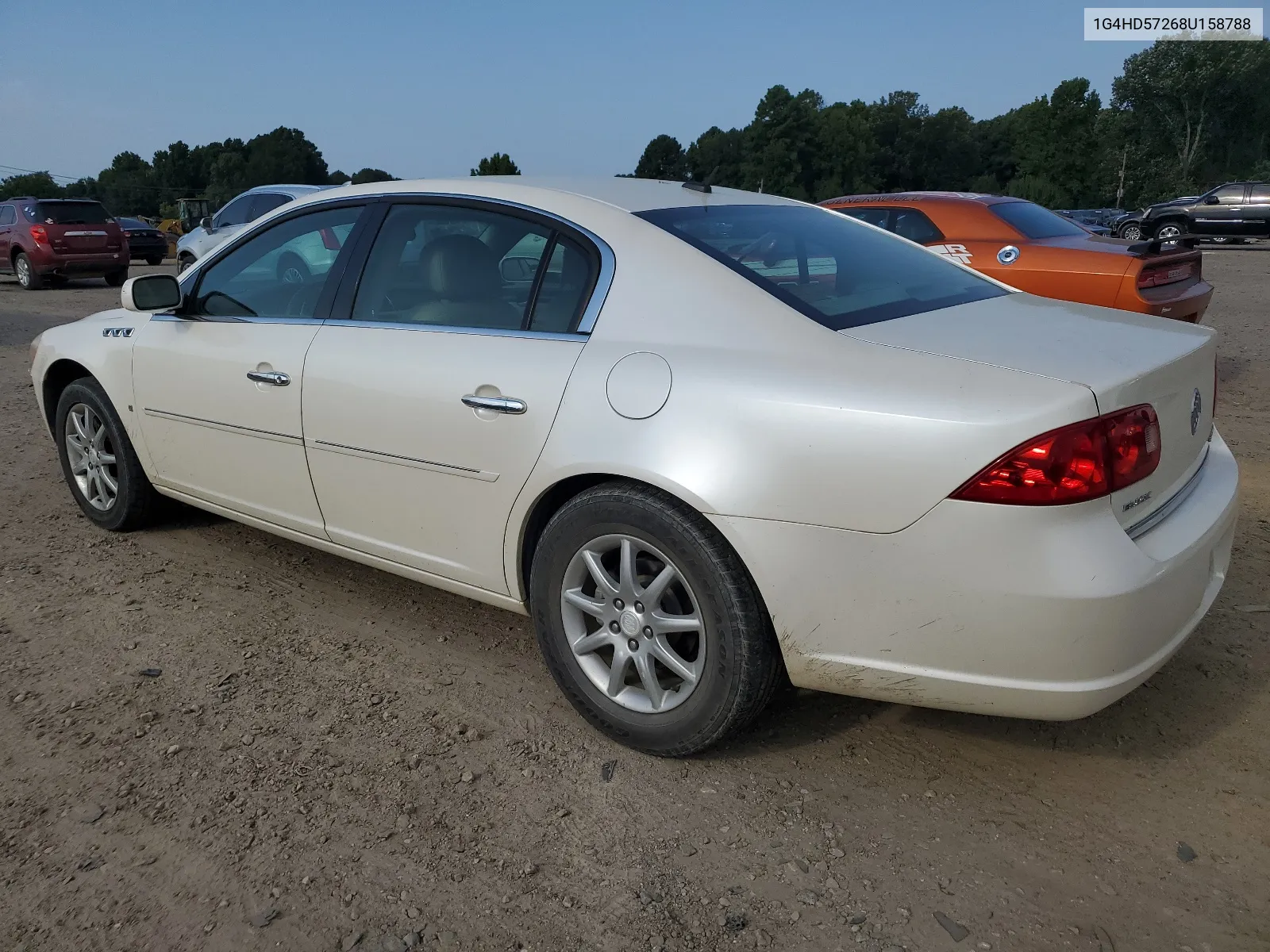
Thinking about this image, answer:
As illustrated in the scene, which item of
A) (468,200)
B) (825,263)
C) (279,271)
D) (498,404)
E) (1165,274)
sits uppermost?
(468,200)

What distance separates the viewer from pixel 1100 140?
253 feet

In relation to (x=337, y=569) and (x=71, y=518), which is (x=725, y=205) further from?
(x=71, y=518)

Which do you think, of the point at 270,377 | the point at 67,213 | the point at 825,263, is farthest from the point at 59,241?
the point at 825,263

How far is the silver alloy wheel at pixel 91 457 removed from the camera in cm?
445

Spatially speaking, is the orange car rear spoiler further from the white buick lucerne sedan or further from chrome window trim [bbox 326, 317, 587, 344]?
chrome window trim [bbox 326, 317, 587, 344]

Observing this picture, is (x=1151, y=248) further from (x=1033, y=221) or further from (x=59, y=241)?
(x=59, y=241)

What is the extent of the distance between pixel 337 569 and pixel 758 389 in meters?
2.40

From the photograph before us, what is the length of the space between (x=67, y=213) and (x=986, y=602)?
1977cm

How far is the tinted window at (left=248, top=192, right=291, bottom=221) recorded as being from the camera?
13.5 metres

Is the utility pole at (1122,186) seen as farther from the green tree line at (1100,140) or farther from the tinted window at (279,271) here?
the tinted window at (279,271)

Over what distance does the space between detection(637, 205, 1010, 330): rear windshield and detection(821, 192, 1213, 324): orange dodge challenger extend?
3816 mm

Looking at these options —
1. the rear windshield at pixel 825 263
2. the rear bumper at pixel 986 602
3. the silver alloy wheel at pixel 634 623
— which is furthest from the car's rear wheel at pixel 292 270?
the rear bumper at pixel 986 602

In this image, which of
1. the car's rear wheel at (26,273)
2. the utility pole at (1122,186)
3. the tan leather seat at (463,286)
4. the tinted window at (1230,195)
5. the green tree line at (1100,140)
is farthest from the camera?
the green tree line at (1100,140)

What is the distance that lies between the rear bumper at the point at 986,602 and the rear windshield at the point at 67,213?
63.0 ft
